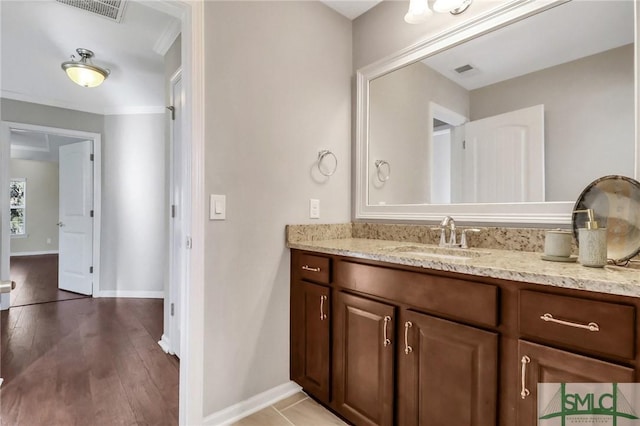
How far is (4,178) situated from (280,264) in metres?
3.85

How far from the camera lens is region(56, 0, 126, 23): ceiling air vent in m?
1.99

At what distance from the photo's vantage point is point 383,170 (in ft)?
6.81

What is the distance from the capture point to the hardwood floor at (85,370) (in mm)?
1692

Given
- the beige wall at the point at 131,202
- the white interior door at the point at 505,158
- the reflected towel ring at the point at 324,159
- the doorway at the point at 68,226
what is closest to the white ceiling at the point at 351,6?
the reflected towel ring at the point at 324,159

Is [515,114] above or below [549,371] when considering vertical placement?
above

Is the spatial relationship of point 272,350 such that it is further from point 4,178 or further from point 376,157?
point 4,178

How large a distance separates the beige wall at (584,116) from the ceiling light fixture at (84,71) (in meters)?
3.17

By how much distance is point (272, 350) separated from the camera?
1.80 meters

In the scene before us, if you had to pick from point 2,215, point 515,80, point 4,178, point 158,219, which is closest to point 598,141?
point 515,80

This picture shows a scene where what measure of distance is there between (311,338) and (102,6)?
252 cm

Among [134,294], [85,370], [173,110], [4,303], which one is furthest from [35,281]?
[173,110]

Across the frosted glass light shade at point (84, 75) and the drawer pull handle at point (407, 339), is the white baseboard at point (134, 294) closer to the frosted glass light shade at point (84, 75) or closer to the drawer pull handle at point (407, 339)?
the frosted glass light shade at point (84, 75)

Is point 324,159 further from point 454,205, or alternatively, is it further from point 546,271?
point 546,271

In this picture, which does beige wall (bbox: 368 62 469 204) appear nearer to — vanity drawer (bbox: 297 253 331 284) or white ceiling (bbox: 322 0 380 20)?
white ceiling (bbox: 322 0 380 20)
